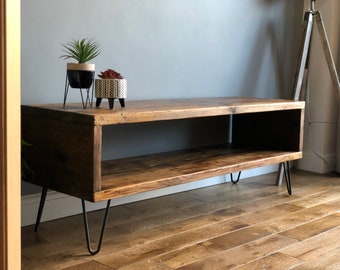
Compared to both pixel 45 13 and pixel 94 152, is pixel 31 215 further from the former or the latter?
pixel 45 13

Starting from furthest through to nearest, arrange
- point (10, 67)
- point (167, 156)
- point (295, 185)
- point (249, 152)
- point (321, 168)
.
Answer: point (321, 168), point (295, 185), point (249, 152), point (167, 156), point (10, 67)

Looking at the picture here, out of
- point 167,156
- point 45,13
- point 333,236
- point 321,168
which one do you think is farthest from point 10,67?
point 321,168

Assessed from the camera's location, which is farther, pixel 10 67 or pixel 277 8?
pixel 277 8

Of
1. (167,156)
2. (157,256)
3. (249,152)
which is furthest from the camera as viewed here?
(249,152)

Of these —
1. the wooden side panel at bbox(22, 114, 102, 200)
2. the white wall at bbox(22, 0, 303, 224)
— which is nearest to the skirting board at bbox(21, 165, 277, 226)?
the white wall at bbox(22, 0, 303, 224)

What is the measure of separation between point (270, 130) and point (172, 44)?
27.7 inches

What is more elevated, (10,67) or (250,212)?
(10,67)

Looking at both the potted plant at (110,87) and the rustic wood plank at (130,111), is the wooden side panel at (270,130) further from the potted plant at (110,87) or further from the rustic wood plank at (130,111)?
the potted plant at (110,87)

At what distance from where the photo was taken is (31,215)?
225 cm

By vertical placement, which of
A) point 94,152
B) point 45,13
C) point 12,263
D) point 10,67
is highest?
point 45,13

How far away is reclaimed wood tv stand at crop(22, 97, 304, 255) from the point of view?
5.96 ft

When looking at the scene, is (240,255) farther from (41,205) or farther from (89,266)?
(41,205)

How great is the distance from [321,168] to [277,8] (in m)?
1.08

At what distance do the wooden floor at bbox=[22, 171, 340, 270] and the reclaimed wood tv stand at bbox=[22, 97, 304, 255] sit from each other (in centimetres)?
12
